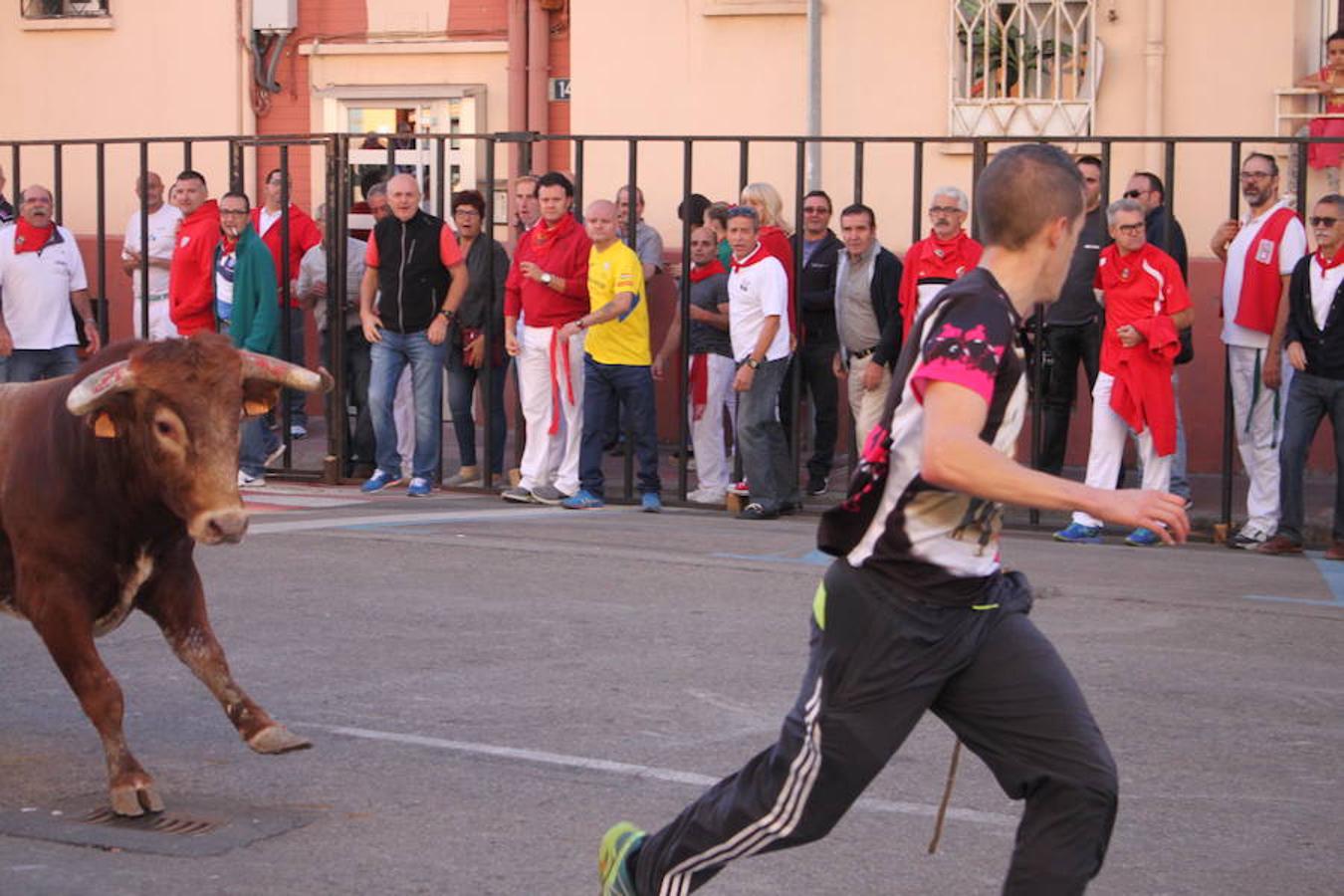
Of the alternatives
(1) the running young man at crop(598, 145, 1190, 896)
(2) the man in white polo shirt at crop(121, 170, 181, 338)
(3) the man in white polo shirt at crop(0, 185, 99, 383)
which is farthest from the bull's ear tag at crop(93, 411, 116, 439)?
(3) the man in white polo shirt at crop(0, 185, 99, 383)

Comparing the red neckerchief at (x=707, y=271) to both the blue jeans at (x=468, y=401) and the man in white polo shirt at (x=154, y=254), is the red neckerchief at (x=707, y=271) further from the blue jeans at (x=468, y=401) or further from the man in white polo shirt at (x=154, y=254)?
the man in white polo shirt at (x=154, y=254)

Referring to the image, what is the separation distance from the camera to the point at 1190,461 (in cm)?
1512

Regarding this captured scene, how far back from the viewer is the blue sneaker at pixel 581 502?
13664mm

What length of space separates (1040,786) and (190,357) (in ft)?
10.0

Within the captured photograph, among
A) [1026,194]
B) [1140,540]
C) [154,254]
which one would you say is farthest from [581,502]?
[1026,194]

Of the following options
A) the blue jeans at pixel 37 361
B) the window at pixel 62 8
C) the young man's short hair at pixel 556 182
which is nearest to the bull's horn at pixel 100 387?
the young man's short hair at pixel 556 182

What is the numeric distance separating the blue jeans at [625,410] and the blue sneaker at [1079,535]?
104 inches

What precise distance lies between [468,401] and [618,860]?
9822 millimetres

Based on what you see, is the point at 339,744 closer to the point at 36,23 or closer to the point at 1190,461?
the point at 1190,461

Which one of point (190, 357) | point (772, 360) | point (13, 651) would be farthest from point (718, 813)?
point (772, 360)

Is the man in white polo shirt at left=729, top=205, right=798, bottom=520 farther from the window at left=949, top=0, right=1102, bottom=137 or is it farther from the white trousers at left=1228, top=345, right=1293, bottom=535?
the window at left=949, top=0, right=1102, bottom=137

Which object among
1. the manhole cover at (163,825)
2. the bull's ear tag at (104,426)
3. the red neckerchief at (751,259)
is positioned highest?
the red neckerchief at (751,259)

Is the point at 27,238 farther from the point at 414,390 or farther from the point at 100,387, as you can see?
the point at 100,387

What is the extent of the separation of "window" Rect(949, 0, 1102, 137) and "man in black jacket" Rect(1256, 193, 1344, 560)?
4.19m
